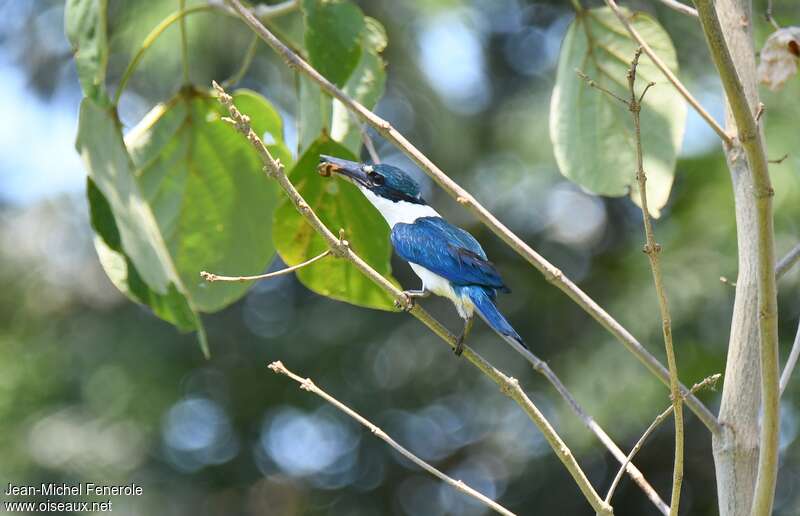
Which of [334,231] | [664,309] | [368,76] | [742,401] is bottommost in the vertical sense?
[334,231]

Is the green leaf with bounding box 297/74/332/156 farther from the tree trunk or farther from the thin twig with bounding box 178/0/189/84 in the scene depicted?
the tree trunk

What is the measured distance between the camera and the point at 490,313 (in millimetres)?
2213

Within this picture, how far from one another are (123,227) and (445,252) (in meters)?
0.70

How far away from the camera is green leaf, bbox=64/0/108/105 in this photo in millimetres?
2197

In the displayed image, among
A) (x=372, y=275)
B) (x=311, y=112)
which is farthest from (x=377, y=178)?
(x=372, y=275)

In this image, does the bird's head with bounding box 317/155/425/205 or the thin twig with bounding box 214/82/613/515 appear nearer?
the thin twig with bounding box 214/82/613/515

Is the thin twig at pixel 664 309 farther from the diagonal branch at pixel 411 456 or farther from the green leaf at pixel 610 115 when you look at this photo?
the green leaf at pixel 610 115

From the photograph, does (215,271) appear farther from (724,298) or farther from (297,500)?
(297,500)

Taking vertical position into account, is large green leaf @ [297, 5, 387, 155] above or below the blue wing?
above

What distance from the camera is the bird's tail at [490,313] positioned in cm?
206

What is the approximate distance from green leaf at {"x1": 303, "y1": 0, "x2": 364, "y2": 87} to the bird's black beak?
0.20 meters

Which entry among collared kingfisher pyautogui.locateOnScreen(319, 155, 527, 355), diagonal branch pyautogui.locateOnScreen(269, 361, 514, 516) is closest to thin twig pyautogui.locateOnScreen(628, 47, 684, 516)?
diagonal branch pyautogui.locateOnScreen(269, 361, 514, 516)

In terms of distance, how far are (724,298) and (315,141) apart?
462 cm

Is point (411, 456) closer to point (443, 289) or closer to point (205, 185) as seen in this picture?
point (443, 289)
